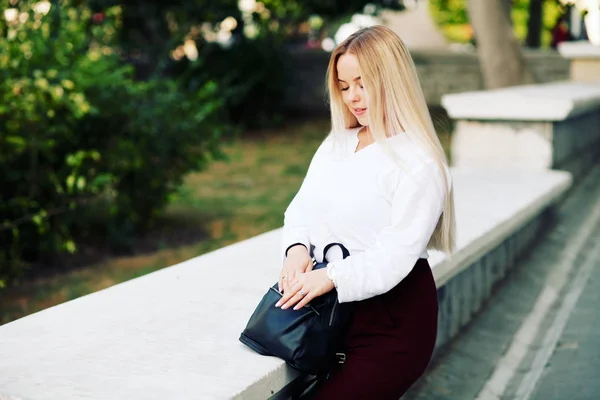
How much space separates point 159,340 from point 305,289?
0.48m

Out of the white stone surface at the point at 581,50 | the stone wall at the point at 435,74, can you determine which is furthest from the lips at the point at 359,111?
the stone wall at the point at 435,74

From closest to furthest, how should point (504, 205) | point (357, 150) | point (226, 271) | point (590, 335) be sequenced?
1. point (357, 150)
2. point (226, 271)
3. point (590, 335)
4. point (504, 205)

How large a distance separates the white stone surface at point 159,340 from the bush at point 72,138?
2.46 m

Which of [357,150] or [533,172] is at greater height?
[357,150]

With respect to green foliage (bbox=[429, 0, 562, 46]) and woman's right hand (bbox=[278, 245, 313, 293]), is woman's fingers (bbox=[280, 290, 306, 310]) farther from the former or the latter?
green foliage (bbox=[429, 0, 562, 46])

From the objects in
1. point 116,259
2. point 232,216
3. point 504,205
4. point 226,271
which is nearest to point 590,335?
point 504,205

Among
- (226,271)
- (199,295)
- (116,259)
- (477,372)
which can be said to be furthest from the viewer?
(116,259)

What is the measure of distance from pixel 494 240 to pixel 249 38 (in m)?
12.0

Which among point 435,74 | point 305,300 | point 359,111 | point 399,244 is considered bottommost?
point 435,74

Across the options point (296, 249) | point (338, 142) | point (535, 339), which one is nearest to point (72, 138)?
point (535, 339)

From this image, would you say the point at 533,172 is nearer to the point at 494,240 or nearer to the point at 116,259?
the point at 494,240

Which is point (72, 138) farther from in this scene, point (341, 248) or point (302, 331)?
point (302, 331)

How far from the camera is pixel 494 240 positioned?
162 inches

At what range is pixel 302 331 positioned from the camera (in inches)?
86.0
